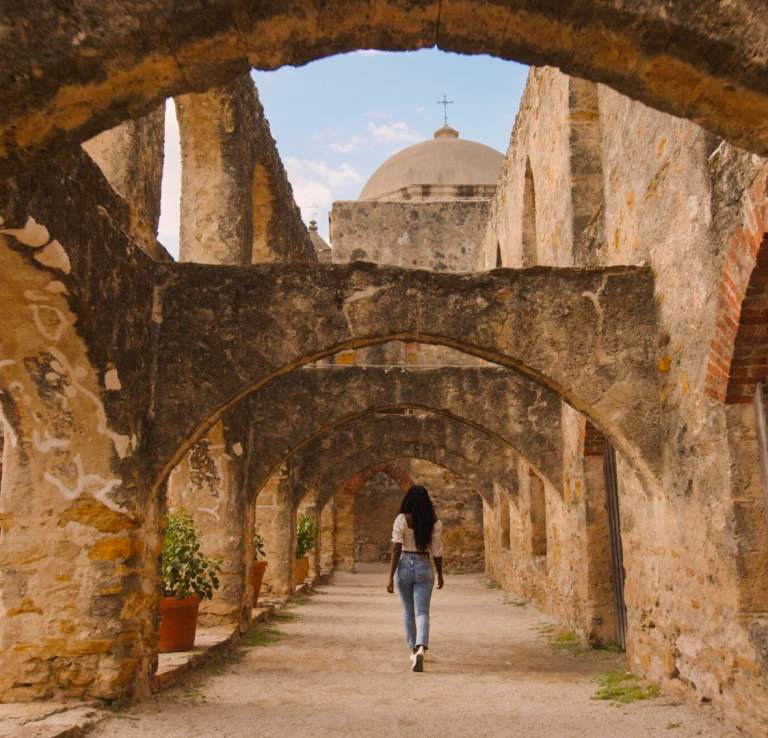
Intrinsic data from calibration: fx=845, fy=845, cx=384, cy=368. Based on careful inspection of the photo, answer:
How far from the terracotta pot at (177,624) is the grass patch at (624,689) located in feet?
9.72

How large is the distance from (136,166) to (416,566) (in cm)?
369

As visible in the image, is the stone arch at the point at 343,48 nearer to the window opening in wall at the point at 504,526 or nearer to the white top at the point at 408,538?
the white top at the point at 408,538

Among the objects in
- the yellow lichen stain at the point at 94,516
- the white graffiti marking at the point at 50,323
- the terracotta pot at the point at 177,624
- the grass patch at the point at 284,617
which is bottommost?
the grass patch at the point at 284,617

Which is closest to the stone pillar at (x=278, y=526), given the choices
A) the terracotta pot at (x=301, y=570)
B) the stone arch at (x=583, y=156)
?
the terracotta pot at (x=301, y=570)

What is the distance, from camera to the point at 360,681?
603 centimetres

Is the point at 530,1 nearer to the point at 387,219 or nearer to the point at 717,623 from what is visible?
the point at 717,623

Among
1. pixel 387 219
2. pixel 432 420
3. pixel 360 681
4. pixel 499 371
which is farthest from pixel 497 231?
pixel 360 681

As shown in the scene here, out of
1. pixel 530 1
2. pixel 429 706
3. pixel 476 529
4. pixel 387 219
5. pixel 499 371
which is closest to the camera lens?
pixel 530 1

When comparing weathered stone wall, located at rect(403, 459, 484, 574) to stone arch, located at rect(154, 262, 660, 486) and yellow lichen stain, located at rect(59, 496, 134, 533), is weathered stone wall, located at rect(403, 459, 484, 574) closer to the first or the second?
stone arch, located at rect(154, 262, 660, 486)

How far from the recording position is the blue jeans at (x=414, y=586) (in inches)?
251

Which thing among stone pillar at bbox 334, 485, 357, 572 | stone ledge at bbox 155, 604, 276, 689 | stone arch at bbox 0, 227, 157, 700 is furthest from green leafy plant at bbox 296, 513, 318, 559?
stone arch at bbox 0, 227, 157, 700

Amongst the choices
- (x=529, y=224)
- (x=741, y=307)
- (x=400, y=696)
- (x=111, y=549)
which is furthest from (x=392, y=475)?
(x=741, y=307)

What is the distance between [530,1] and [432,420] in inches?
397

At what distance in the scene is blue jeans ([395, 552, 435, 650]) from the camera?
638 cm
